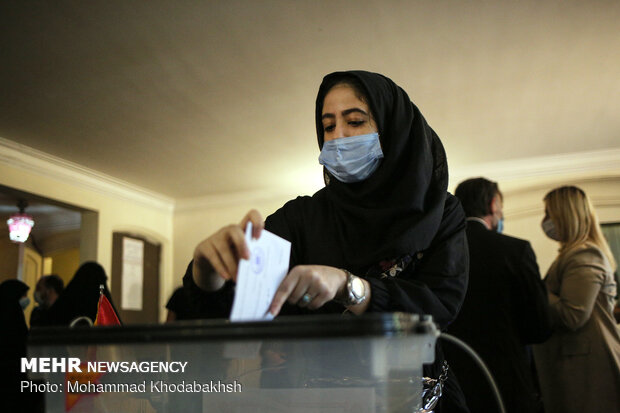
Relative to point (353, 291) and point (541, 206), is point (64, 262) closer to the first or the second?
point (541, 206)

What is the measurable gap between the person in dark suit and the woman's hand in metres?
1.59

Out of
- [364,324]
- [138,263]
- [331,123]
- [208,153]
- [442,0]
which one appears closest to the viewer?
[364,324]

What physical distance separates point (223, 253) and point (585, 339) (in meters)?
2.46

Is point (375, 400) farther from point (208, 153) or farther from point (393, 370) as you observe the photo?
point (208, 153)

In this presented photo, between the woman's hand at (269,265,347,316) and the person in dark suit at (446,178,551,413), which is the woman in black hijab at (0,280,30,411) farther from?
the woman's hand at (269,265,347,316)

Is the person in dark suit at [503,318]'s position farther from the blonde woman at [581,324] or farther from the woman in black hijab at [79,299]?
the woman in black hijab at [79,299]

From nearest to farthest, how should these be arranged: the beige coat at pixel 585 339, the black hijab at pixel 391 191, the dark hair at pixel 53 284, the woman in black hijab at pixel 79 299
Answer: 1. the black hijab at pixel 391 191
2. the beige coat at pixel 585 339
3. the woman in black hijab at pixel 79 299
4. the dark hair at pixel 53 284

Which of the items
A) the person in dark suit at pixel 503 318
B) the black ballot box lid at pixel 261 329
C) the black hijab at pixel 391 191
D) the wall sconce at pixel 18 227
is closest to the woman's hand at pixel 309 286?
the black ballot box lid at pixel 261 329

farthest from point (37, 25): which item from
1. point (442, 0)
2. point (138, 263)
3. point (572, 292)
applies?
point (138, 263)

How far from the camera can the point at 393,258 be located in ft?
3.49

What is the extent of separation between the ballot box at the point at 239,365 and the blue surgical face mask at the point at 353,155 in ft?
1.92

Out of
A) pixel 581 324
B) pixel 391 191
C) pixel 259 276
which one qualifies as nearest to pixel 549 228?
pixel 581 324

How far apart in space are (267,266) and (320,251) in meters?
0.48

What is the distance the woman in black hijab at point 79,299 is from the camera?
3682mm
